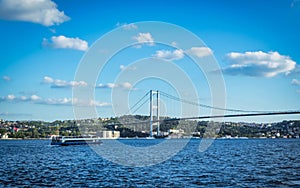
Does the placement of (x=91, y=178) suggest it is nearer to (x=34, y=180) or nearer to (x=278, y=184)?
(x=34, y=180)

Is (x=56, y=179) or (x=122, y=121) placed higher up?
(x=122, y=121)

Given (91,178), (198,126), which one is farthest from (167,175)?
(198,126)

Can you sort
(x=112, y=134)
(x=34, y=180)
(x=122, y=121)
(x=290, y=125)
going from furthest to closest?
(x=290, y=125)
(x=112, y=134)
(x=122, y=121)
(x=34, y=180)

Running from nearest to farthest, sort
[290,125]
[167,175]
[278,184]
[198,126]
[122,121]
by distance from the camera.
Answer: [278,184] < [167,175] < [122,121] < [198,126] < [290,125]

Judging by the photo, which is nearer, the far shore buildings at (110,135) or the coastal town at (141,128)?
the coastal town at (141,128)

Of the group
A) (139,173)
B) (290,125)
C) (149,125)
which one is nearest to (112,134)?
(149,125)

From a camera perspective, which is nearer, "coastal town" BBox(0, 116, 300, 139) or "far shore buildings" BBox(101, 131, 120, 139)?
"coastal town" BBox(0, 116, 300, 139)

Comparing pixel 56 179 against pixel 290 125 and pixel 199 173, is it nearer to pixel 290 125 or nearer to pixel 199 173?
pixel 199 173

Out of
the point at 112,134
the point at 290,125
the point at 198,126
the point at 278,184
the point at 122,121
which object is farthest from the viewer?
the point at 290,125

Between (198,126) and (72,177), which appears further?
(198,126)
